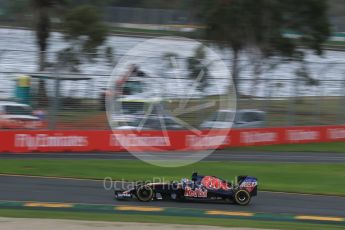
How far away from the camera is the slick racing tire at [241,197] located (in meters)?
10.9

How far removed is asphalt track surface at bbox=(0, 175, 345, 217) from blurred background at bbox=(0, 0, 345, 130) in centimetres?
657

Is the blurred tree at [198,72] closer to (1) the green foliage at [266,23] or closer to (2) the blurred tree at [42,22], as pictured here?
(2) the blurred tree at [42,22]

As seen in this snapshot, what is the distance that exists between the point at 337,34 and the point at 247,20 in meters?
12.8

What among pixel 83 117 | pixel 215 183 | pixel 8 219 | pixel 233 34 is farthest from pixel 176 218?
pixel 233 34

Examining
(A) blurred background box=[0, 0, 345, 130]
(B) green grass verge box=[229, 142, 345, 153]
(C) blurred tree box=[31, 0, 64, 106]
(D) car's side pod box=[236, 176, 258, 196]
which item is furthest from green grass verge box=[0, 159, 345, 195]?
(C) blurred tree box=[31, 0, 64, 106]

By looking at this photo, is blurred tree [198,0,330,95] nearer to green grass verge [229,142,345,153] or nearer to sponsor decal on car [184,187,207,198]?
green grass verge [229,142,345,153]

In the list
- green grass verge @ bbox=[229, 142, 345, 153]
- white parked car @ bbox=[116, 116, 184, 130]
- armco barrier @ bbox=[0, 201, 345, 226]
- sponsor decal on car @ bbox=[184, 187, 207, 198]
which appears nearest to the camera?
armco barrier @ bbox=[0, 201, 345, 226]

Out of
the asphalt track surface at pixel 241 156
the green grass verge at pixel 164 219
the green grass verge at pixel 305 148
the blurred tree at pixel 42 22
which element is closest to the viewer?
the green grass verge at pixel 164 219

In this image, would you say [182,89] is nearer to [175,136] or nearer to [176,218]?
[175,136]

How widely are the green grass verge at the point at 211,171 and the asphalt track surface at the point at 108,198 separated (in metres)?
0.98

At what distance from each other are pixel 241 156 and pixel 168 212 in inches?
421

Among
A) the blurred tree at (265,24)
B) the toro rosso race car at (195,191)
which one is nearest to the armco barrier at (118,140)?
the toro rosso race car at (195,191)

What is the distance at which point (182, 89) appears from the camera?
21234 mm

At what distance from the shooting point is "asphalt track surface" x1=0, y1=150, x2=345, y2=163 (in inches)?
736
